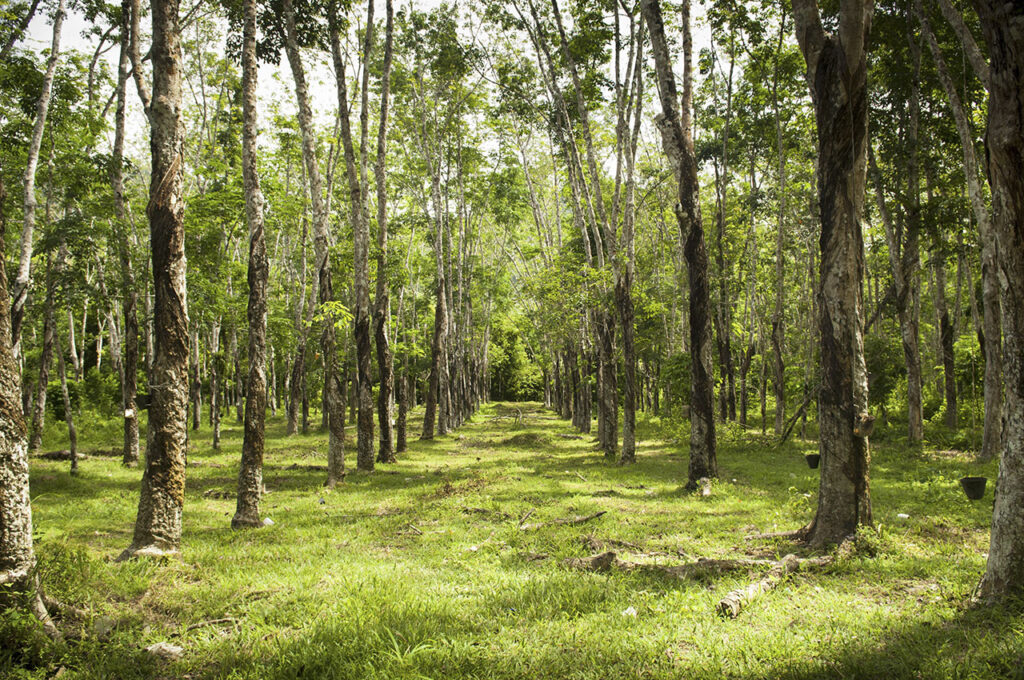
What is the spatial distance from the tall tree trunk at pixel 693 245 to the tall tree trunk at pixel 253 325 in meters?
7.04

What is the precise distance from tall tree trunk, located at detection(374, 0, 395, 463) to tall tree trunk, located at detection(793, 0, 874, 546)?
33.3ft

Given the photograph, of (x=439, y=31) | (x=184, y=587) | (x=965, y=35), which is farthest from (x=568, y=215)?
(x=184, y=587)

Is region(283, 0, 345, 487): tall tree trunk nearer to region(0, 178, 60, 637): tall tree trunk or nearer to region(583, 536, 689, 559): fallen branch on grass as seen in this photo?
region(583, 536, 689, 559): fallen branch on grass

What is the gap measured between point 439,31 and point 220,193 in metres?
9.07

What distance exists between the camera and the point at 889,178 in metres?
16.9

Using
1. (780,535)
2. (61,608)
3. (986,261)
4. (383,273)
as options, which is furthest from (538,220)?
(61,608)

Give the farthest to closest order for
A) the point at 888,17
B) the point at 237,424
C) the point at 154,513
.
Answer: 1. the point at 237,424
2. the point at 888,17
3. the point at 154,513

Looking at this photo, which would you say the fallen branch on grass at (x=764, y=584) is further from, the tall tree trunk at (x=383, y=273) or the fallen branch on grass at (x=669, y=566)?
the tall tree trunk at (x=383, y=273)

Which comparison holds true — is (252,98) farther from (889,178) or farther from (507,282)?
(507,282)

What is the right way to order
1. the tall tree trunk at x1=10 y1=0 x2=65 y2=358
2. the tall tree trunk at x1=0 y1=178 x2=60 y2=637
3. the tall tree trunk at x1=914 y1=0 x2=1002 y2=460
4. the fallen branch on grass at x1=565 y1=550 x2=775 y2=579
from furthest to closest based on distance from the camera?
the tall tree trunk at x1=10 y1=0 x2=65 y2=358 < the tall tree trunk at x1=914 y1=0 x2=1002 y2=460 < the fallen branch on grass at x1=565 y1=550 x2=775 y2=579 < the tall tree trunk at x1=0 y1=178 x2=60 y2=637

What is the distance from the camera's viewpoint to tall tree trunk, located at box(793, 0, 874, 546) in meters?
5.91

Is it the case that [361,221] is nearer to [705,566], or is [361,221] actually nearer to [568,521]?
[568,521]

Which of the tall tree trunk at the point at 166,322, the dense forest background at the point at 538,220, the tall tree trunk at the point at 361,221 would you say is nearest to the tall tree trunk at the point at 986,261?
the dense forest background at the point at 538,220

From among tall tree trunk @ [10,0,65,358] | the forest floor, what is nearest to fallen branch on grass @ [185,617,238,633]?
the forest floor
